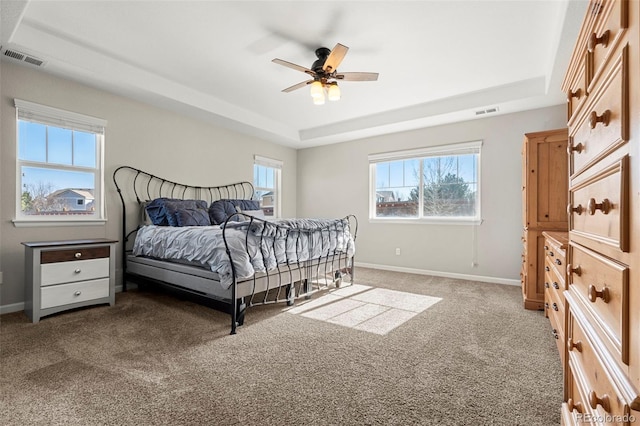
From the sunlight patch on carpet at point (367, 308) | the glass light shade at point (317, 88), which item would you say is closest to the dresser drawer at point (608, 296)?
the sunlight patch on carpet at point (367, 308)

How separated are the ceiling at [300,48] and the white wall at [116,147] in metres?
0.24

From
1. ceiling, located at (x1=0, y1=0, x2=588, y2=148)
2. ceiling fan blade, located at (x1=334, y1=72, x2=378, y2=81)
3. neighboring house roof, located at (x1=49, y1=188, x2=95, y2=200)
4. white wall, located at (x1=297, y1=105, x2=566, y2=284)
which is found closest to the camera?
ceiling, located at (x1=0, y1=0, x2=588, y2=148)

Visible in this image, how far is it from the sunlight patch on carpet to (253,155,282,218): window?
272 cm

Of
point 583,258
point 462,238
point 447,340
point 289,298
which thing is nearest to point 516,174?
point 462,238

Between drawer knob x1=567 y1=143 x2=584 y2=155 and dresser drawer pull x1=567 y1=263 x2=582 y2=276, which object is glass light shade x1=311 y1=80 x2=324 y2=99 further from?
dresser drawer pull x1=567 y1=263 x2=582 y2=276

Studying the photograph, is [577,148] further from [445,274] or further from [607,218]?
[445,274]

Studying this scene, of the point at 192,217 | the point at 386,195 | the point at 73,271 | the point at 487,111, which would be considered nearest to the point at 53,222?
the point at 73,271

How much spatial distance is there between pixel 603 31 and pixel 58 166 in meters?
4.43

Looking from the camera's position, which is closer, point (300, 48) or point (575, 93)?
point (575, 93)

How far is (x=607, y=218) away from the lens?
2.58 feet

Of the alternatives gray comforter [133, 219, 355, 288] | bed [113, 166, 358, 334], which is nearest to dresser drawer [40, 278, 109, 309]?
bed [113, 166, 358, 334]

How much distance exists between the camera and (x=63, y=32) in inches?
112

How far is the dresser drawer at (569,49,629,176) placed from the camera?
68 cm

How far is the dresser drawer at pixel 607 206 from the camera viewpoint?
26.1 inches
